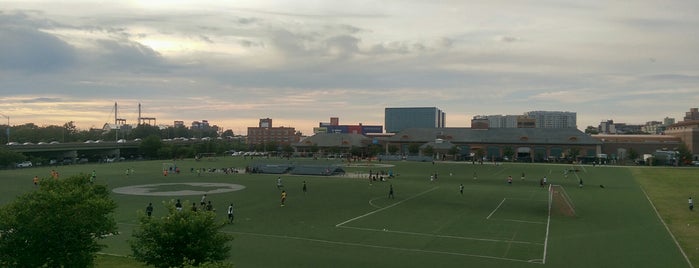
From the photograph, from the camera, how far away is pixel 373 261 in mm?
26828

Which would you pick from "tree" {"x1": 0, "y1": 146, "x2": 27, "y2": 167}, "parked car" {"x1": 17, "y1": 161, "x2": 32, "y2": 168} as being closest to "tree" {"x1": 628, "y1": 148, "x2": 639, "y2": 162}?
"tree" {"x1": 0, "y1": 146, "x2": 27, "y2": 167}

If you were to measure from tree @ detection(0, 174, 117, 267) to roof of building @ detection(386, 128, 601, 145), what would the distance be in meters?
150

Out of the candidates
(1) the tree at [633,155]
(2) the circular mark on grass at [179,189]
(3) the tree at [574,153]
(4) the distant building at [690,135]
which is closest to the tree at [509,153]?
(3) the tree at [574,153]

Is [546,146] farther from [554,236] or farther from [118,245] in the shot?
[118,245]

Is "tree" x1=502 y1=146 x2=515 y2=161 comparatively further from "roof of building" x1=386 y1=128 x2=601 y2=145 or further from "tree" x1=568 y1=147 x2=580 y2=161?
"tree" x1=568 y1=147 x2=580 y2=161

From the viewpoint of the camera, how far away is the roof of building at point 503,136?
153375 mm

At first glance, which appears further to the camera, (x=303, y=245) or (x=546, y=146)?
(x=546, y=146)

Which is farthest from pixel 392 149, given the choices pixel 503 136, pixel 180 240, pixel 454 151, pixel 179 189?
pixel 180 240

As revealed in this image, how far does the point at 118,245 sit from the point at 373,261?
595 inches

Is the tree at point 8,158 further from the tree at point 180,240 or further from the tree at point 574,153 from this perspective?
the tree at point 574,153

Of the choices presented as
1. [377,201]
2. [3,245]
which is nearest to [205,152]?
[377,201]

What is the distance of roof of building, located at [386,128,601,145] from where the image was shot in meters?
153

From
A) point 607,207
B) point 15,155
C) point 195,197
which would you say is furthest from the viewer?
point 15,155

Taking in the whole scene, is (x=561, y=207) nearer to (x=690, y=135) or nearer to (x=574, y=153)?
(x=574, y=153)
